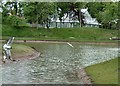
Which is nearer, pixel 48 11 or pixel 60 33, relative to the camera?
pixel 60 33

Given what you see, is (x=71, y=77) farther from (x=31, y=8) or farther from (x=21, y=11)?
(x=21, y=11)

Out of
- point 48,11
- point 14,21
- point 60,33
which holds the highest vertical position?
point 48,11

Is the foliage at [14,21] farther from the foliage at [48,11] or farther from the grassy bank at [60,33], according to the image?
the foliage at [48,11]

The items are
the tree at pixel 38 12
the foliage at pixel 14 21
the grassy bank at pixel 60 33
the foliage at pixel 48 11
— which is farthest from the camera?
the tree at pixel 38 12

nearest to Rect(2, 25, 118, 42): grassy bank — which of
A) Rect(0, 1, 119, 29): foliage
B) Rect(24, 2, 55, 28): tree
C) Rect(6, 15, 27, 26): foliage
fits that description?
Rect(6, 15, 27, 26): foliage

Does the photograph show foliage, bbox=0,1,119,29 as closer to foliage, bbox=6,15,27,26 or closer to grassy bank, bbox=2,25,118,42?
foliage, bbox=6,15,27,26

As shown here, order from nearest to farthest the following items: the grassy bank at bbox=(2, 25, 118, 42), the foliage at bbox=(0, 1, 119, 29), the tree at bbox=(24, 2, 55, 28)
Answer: the grassy bank at bbox=(2, 25, 118, 42)
the foliage at bbox=(0, 1, 119, 29)
the tree at bbox=(24, 2, 55, 28)

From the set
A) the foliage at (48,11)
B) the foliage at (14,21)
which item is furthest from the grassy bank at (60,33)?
the foliage at (48,11)

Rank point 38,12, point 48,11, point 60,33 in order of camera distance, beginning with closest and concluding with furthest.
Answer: point 60,33 < point 48,11 < point 38,12

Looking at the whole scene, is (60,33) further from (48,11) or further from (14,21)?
(14,21)

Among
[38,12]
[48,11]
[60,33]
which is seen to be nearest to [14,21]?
[38,12]

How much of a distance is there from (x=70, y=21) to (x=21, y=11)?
40.5 ft

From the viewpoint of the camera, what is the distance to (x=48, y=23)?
68.3 metres

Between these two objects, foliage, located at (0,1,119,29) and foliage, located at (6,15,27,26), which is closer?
foliage, located at (6,15,27,26)
